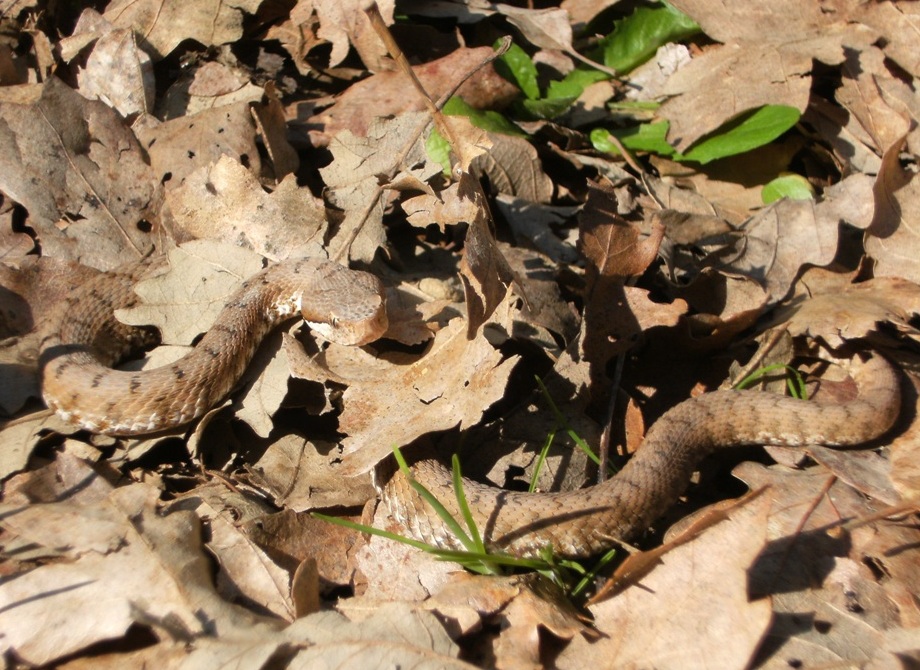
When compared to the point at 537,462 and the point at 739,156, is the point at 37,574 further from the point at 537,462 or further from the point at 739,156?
the point at 739,156

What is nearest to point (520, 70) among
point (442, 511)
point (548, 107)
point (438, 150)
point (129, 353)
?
point (548, 107)

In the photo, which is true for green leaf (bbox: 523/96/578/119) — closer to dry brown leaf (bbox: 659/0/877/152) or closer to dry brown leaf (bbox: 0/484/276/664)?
dry brown leaf (bbox: 659/0/877/152)

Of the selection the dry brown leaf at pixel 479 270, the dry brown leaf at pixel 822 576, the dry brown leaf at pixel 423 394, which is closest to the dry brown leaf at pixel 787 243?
the dry brown leaf at pixel 822 576

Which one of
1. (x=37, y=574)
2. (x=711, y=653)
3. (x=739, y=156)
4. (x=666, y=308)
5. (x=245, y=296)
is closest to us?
(x=711, y=653)

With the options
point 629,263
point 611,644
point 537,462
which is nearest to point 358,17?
point 629,263

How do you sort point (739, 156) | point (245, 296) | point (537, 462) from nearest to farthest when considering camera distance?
point (537, 462), point (245, 296), point (739, 156)

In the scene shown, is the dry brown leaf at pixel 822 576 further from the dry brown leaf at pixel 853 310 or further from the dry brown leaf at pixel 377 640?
the dry brown leaf at pixel 377 640
